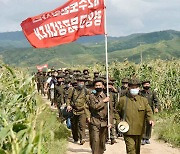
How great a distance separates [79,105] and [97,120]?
243 cm

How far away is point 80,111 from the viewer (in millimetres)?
12195

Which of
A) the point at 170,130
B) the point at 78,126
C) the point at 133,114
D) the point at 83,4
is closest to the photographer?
the point at 133,114

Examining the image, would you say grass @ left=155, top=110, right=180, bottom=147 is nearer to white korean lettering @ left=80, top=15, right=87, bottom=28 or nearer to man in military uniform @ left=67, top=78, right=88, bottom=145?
man in military uniform @ left=67, top=78, right=88, bottom=145

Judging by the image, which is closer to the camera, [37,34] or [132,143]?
[132,143]

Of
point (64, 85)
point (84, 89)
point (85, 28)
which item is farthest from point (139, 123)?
point (64, 85)

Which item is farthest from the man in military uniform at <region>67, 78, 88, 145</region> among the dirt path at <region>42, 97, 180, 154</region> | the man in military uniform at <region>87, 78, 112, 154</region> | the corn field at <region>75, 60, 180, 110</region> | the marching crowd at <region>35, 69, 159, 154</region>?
the corn field at <region>75, 60, 180, 110</region>

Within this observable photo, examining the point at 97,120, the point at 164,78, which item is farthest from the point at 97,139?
the point at 164,78

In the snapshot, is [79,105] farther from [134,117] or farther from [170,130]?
[134,117]

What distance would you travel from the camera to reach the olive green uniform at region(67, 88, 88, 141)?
39.7ft

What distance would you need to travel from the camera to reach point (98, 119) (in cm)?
977

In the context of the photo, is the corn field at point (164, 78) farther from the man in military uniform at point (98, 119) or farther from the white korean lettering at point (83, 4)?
the white korean lettering at point (83, 4)

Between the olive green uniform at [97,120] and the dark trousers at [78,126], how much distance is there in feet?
7.22

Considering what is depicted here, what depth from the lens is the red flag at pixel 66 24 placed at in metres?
9.74

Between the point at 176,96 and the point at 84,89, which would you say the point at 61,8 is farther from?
the point at 176,96
